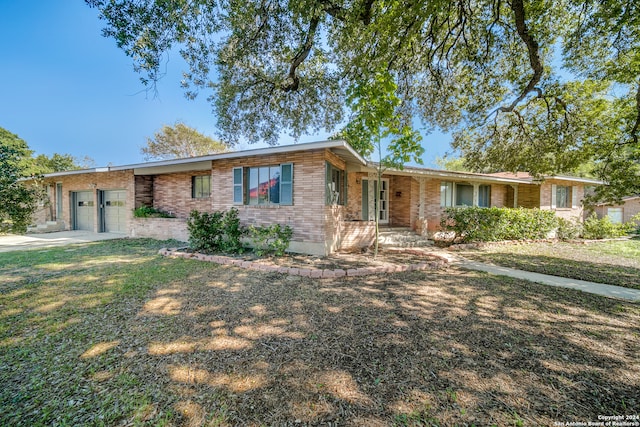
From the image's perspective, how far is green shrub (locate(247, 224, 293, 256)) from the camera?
725 cm

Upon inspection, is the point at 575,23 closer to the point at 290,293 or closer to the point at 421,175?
the point at 421,175

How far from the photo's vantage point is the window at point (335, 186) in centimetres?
791

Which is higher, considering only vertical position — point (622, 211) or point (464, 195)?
point (464, 195)

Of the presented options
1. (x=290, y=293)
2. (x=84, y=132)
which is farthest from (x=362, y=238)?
(x=84, y=132)

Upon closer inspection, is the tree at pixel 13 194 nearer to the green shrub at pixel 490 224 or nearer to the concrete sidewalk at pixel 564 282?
the concrete sidewalk at pixel 564 282

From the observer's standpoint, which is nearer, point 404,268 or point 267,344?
point 267,344

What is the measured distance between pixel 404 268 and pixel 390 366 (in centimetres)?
415

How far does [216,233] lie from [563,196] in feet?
68.5

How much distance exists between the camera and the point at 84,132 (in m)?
28.9

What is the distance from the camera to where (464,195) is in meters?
13.6

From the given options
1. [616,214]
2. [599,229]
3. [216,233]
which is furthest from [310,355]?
[616,214]

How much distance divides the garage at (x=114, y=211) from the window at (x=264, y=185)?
25.6 feet

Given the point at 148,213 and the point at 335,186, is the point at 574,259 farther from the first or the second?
the point at 148,213

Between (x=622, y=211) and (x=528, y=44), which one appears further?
(x=622, y=211)
